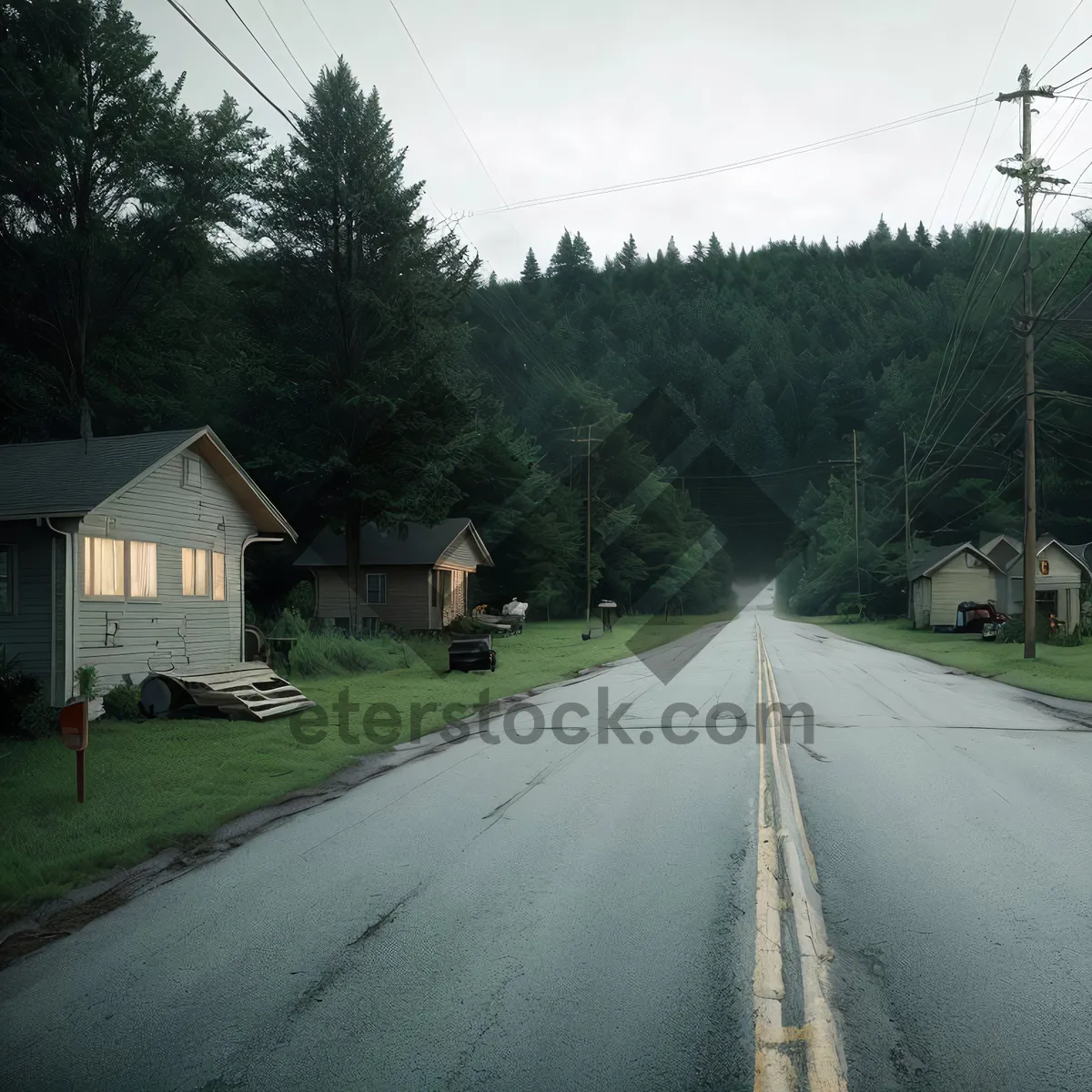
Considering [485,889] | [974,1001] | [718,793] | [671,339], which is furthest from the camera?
[671,339]

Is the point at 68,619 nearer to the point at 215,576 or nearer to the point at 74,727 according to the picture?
the point at 215,576

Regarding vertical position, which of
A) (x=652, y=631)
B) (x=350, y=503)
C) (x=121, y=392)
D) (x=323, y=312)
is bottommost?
(x=652, y=631)

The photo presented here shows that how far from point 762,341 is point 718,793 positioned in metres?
140

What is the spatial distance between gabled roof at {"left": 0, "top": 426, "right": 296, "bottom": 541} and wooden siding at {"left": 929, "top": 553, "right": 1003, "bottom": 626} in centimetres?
4385

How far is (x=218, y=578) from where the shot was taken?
68.1ft

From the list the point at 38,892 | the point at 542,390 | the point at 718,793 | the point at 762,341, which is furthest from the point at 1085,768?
the point at 762,341

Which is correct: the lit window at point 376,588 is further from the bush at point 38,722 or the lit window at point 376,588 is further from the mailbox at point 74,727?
the mailbox at point 74,727

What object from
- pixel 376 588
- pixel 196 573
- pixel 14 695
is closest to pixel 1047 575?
pixel 376 588

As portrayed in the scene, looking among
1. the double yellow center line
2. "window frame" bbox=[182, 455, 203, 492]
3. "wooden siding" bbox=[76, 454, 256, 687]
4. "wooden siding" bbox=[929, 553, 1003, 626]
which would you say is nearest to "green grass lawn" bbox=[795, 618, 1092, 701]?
"wooden siding" bbox=[929, 553, 1003, 626]

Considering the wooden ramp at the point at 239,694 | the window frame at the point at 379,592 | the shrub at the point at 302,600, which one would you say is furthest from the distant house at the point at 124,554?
the window frame at the point at 379,592

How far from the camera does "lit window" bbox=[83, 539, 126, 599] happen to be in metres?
15.9

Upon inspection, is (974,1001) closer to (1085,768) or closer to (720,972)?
→ (720,972)

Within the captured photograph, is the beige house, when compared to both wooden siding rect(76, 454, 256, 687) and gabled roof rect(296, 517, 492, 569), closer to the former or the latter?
gabled roof rect(296, 517, 492, 569)

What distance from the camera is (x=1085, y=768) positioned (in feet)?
33.8
